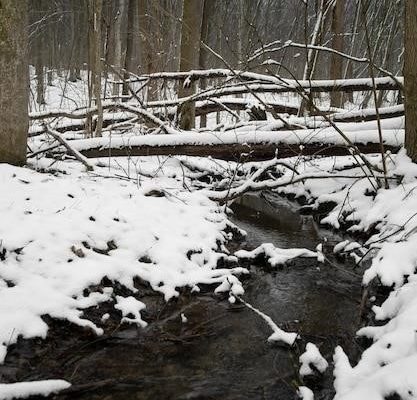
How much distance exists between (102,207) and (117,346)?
158 cm

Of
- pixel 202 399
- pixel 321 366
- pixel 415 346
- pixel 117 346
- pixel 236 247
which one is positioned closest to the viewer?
pixel 415 346

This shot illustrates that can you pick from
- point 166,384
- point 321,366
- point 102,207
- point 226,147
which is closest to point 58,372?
point 166,384

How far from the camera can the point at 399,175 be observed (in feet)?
15.2

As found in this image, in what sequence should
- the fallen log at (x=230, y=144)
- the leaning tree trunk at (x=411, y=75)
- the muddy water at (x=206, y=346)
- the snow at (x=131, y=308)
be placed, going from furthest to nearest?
1. the fallen log at (x=230, y=144)
2. the leaning tree trunk at (x=411, y=75)
3. the snow at (x=131, y=308)
4. the muddy water at (x=206, y=346)

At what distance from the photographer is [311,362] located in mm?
2514

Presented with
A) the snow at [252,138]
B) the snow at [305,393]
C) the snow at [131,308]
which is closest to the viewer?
the snow at [305,393]

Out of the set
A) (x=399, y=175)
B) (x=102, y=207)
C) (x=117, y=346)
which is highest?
(x=399, y=175)

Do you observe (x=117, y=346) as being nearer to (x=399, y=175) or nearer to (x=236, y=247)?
(x=236, y=247)

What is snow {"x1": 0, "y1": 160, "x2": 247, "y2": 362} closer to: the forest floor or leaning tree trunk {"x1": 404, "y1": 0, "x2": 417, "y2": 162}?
the forest floor

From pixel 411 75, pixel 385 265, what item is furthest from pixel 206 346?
pixel 411 75

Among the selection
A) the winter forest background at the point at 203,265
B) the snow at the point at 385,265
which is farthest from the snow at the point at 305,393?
the snow at the point at 385,265

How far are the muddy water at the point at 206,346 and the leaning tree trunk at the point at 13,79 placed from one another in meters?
2.06

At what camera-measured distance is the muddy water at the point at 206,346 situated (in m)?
2.38

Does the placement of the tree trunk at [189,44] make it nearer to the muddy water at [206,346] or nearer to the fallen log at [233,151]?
the fallen log at [233,151]
